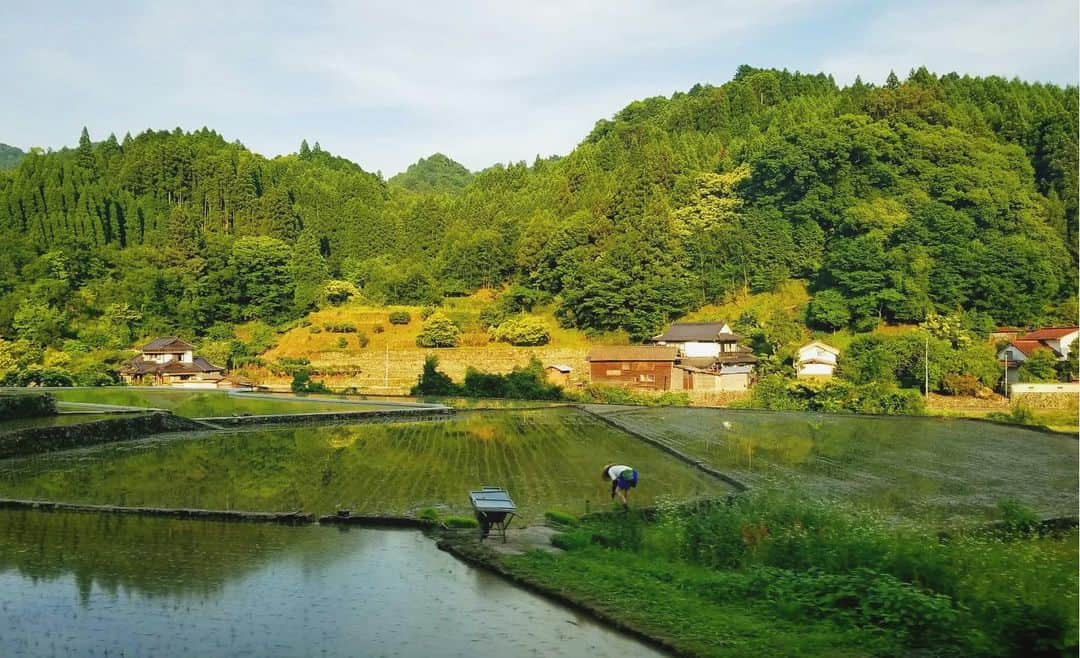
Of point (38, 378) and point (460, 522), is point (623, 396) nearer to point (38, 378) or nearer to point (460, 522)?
point (38, 378)

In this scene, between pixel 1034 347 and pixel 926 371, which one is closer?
pixel 926 371

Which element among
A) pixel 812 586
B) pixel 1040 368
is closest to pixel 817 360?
pixel 1040 368

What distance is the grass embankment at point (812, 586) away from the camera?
623 cm

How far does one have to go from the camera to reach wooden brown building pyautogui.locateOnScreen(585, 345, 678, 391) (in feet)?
131

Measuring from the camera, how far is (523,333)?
43.9 meters

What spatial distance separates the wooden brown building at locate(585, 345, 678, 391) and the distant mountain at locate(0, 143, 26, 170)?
114036mm

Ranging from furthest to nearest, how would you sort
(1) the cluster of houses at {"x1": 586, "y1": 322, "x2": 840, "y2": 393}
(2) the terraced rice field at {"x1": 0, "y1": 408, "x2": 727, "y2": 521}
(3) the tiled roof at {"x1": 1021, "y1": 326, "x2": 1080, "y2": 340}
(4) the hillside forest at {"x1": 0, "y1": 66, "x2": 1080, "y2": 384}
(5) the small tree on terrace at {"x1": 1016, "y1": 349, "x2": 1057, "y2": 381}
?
1. (4) the hillside forest at {"x1": 0, "y1": 66, "x2": 1080, "y2": 384}
2. (1) the cluster of houses at {"x1": 586, "y1": 322, "x2": 840, "y2": 393}
3. (3) the tiled roof at {"x1": 1021, "y1": 326, "x2": 1080, "y2": 340}
4. (5) the small tree on terrace at {"x1": 1016, "y1": 349, "x2": 1057, "y2": 381}
5. (2) the terraced rice field at {"x1": 0, "y1": 408, "x2": 727, "y2": 521}

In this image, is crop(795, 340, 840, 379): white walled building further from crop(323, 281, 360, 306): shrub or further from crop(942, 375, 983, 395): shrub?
crop(323, 281, 360, 306): shrub

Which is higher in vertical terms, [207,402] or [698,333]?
[698,333]

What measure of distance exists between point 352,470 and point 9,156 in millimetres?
143526

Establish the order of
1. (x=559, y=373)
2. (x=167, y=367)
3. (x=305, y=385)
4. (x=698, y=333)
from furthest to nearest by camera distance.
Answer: (x=698, y=333)
(x=559, y=373)
(x=167, y=367)
(x=305, y=385)

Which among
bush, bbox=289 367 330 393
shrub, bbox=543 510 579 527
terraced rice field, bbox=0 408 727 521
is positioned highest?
bush, bbox=289 367 330 393

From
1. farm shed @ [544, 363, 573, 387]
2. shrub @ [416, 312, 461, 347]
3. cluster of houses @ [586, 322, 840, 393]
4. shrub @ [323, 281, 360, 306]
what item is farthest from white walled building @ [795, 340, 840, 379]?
shrub @ [323, 281, 360, 306]

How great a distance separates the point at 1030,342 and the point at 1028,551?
106 ft
